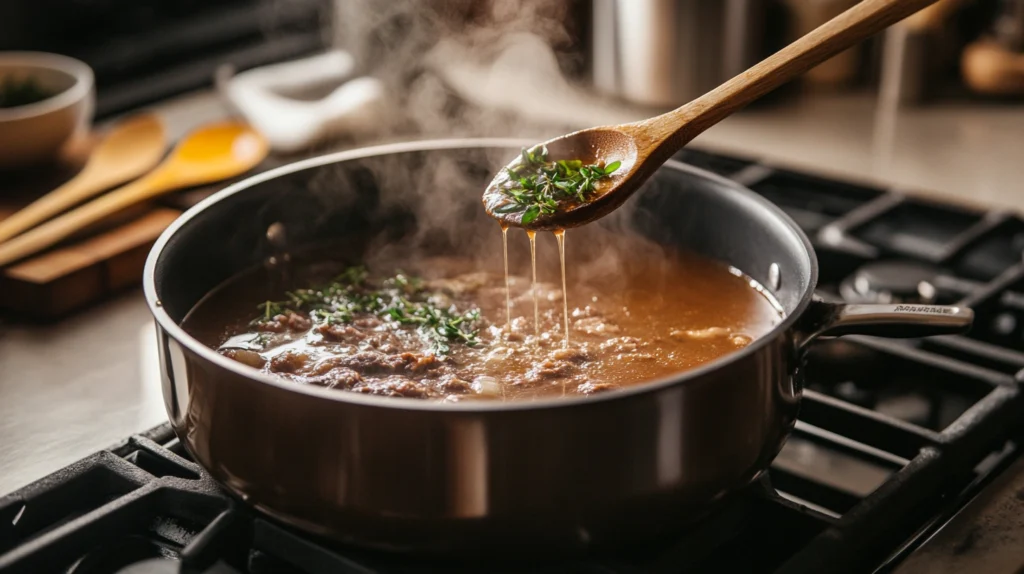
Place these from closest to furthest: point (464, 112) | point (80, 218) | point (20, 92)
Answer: point (80, 218) → point (20, 92) → point (464, 112)

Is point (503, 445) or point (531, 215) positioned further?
point (531, 215)

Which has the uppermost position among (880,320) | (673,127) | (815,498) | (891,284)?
(673,127)

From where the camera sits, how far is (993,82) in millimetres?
2084

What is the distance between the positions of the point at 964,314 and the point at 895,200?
0.62 metres

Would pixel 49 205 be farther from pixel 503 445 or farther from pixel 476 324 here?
pixel 503 445

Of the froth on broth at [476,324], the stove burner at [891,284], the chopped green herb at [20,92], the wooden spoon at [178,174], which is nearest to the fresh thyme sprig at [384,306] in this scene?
the froth on broth at [476,324]

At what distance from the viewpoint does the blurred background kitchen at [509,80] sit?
1.75 metres

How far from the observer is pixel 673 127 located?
42.4 inches

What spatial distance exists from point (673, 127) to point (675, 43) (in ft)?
3.14

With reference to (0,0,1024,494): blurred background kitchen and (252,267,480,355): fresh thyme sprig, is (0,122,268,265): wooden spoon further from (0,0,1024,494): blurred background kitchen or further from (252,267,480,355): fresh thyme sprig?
(252,267,480,355): fresh thyme sprig

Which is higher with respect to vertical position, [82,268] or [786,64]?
[786,64]

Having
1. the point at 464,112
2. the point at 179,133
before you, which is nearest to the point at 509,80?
the point at 464,112

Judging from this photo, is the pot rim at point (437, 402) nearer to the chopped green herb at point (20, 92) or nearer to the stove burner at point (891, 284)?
the stove burner at point (891, 284)

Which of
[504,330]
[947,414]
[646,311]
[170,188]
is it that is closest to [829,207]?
[947,414]
